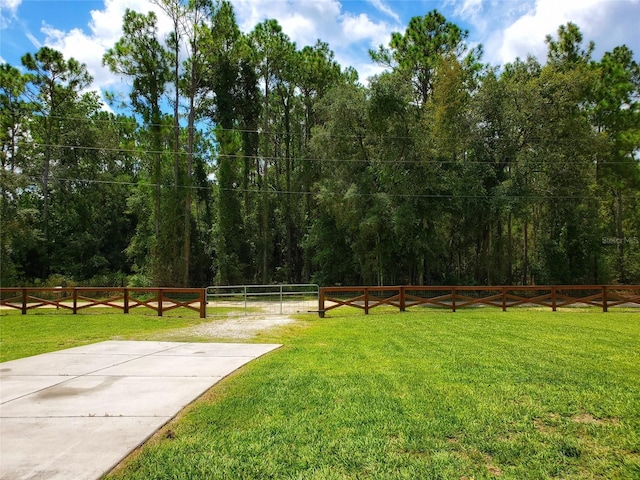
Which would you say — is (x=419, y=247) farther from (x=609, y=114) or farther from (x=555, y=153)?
(x=609, y=114)

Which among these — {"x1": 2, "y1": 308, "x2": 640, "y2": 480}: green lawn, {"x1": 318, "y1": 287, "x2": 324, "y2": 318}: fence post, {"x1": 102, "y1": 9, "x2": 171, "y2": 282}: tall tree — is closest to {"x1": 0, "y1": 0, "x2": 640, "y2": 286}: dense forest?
{"x1": 102, "y1": 9, "x2": 171, "y2": 282}: tall tree

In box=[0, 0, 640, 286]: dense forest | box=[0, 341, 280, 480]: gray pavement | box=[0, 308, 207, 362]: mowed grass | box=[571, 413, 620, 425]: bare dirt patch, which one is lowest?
box=[0, 308, 207, 362]: mowed grass

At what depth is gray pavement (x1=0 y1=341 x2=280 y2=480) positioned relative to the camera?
3070mm

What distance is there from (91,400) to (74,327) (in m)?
8.11

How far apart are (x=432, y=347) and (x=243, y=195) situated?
28626 mm

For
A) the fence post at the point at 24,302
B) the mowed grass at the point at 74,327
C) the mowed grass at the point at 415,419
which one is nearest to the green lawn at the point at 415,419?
the mowed grass at the point at 415,419

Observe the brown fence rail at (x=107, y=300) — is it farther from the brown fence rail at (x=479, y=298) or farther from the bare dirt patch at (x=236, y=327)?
the brown fence rail at (x=479, y=298)

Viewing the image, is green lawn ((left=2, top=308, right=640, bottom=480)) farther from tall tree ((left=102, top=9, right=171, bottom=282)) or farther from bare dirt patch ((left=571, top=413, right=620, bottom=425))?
tall tree ((left=102, top=9, right=171, bottom=282))

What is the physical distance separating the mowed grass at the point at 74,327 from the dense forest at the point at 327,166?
11.6 meters

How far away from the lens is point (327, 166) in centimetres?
2520

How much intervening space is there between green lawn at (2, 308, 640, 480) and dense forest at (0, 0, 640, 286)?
15.2 m

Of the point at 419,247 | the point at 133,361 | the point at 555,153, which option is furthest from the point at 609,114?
the point at 133,361

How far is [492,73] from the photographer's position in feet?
A: 76.4

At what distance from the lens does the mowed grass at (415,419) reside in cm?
293
